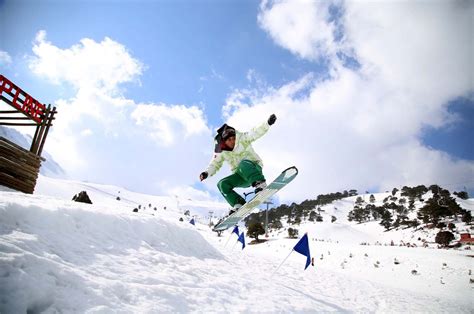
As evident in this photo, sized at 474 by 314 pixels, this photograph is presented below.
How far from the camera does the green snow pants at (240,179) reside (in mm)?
6570

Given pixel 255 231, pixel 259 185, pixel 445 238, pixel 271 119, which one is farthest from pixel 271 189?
pixel 445 238

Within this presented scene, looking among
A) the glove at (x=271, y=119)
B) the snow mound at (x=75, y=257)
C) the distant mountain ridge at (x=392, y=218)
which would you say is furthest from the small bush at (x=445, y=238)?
the snow mound at (x=75, y=257)

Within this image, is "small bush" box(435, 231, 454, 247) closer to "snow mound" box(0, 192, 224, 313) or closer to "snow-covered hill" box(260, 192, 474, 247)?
"snow-covered hill" box(260, 192, 474, 247)

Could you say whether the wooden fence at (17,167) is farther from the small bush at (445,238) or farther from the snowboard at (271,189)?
the small bush at (445,238)

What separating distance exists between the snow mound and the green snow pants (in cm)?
173

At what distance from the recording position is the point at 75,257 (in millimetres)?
3729

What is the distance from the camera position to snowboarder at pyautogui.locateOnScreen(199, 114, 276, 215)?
6.57 m

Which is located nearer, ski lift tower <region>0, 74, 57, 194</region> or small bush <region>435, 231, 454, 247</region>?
ski lift tower <region>0, 74, 57, 194</region>

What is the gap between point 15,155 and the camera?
27.9ft

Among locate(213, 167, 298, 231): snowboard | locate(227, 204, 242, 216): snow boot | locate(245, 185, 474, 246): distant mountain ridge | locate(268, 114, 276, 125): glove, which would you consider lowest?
locate(227, 204, 242, 216): snow boot

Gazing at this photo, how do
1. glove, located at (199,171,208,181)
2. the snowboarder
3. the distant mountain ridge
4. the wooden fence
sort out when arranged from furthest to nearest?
1. the distant mountain ridge
2. the wooden fence
3. glove, located at (199,171,208,181)
4. the snowboarder

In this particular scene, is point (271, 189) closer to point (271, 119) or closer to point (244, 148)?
point (244, 148)

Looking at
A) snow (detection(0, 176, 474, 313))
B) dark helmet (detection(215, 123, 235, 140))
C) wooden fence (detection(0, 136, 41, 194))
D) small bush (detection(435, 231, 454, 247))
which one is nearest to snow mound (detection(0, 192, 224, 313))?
snow (detection(0, 176, 474, 313))

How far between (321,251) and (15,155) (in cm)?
1934
